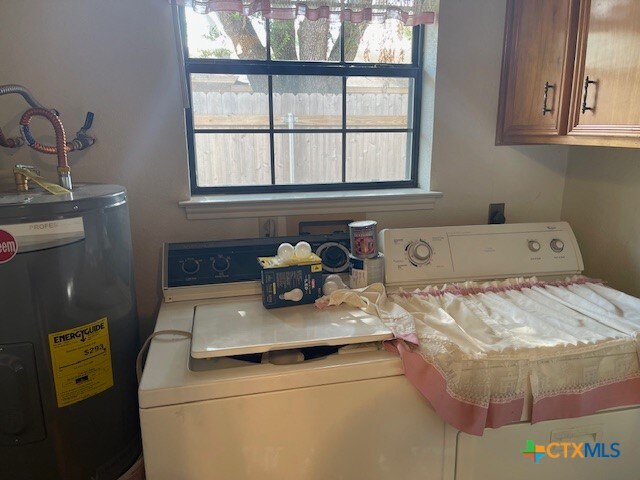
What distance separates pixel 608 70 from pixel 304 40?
39.6 inches

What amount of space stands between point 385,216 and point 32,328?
1208 mm

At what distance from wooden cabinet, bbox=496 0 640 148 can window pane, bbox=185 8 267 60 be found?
0.94 meters

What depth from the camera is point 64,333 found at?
1.05 meters

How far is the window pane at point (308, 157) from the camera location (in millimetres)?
1753

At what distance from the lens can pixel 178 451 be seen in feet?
3.02

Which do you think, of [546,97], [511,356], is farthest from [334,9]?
[511,356]

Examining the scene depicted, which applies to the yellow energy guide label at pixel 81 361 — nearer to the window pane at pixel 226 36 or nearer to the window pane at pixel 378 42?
the window pane at pixel 226 36

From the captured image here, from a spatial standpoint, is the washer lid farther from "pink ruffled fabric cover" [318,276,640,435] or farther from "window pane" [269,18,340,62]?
"window pane" [269,18,340,62]

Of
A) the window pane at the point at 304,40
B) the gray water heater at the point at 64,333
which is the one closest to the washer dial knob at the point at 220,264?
the gray water heater at the point at 64,333

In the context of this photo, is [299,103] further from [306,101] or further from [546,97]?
[546,97]

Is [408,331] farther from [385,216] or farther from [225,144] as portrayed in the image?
[225,144]

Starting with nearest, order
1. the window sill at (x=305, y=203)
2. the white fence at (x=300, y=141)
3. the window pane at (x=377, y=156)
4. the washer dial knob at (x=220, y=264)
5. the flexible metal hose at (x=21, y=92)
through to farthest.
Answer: the flexible metal hose at (x=21, y=92) < the washer dial knob at (x=220, y=264) < the window sill at (x=305, y=203) < the white fence at (x=300, y=141) < the window pane at (x=377, y=156)

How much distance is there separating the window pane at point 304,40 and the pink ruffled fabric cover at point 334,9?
132 millimetres

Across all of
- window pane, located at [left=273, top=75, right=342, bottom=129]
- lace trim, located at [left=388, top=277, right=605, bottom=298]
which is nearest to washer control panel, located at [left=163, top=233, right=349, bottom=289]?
lace trim, located at [left=388, top=277, right=605, bottom=298]
